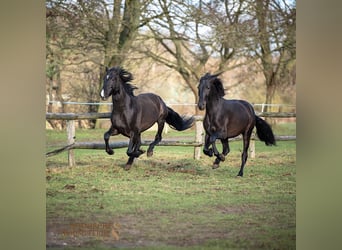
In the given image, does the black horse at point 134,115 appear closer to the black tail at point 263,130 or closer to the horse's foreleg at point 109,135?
the horse's foreleg at point 109,135

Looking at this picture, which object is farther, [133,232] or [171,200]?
[171,200]

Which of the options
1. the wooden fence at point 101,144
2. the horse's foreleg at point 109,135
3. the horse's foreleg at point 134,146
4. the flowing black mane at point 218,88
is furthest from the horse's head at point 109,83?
the flowing black mane at point 218,88

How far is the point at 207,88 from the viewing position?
490 cm

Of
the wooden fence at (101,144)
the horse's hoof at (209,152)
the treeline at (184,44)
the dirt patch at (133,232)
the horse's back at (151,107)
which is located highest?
the treeline at (184,44)

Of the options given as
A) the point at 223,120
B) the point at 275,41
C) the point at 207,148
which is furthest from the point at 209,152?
the point at 275,41

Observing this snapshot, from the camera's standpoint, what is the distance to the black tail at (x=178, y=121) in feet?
16.1

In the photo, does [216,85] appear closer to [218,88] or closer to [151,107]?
[218,88]

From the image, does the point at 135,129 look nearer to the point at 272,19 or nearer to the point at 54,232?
the point at 54,232

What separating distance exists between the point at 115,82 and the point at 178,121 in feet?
2.24

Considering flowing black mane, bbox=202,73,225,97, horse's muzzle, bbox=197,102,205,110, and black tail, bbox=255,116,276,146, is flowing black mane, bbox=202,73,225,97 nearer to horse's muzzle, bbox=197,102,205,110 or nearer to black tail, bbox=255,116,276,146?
horse's muzzle, bbox=197,102,205,110

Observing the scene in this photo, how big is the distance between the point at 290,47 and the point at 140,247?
7.41ft

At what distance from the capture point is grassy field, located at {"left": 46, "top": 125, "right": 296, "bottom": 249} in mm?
4703
